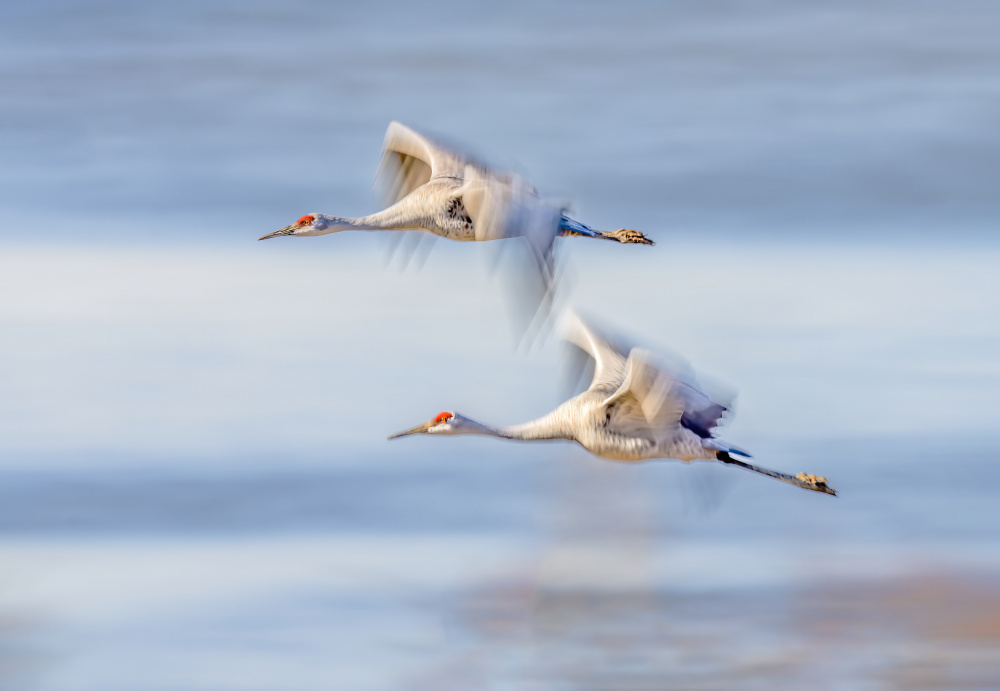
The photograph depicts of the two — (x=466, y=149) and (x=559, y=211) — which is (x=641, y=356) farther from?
(x=466, y=149)

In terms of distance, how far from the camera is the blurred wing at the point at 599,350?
125 feet

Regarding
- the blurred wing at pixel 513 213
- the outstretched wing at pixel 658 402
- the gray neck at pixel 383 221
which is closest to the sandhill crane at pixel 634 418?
the outstretched wing at pixel 658 402

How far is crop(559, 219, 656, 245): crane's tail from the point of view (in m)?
39.9

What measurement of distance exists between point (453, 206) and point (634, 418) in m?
5.84

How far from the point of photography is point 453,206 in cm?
3828

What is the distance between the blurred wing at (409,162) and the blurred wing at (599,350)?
4333mm

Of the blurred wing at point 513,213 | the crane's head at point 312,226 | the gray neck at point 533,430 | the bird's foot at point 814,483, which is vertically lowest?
the bird's foot at point 814,483

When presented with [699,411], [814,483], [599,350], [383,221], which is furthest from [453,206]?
[814,483]

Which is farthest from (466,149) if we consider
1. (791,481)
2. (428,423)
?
(791,481)

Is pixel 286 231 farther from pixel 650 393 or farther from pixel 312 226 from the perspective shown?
pixel 650 393

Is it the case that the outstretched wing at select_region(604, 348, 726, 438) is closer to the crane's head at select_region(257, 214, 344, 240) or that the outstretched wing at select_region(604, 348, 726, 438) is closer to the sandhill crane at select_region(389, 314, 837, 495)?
the sandhill crane at select_region(389, 314, 837, 495)

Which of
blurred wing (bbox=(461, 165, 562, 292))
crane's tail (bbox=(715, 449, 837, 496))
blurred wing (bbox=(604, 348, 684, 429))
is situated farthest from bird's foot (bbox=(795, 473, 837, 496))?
blurred wing (bbox=(461, 165, 562, 292))

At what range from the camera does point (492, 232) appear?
36625 mm

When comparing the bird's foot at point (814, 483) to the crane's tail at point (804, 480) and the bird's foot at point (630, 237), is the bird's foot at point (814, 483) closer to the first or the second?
the crane's tail at point (804, 480)
